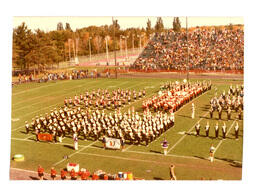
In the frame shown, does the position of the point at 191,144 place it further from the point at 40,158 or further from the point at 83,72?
the point at 83,72

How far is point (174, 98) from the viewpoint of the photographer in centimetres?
2944

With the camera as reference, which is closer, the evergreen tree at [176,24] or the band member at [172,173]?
the band member at [172,173]

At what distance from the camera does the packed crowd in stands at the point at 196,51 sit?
43.4m

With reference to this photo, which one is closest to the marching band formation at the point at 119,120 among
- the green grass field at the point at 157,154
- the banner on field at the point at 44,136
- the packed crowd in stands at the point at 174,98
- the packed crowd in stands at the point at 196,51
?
the packed crowd in stands at the point at 174,98

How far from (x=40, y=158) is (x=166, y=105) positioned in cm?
1046

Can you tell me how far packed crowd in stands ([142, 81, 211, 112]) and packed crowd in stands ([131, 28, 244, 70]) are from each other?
9.07 m

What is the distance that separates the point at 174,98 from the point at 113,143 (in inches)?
354

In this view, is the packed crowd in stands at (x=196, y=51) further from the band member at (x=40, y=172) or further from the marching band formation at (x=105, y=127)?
the band member at (x=40, y=172)

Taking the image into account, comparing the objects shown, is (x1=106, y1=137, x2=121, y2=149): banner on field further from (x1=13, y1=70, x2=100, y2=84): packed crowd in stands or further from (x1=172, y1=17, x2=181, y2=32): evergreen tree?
(x1=172, y1=17, x2=181, y2=32): evergreen tree

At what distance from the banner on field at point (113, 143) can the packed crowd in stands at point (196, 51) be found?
73.9ft

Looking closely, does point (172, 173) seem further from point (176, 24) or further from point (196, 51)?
point (196, 51)

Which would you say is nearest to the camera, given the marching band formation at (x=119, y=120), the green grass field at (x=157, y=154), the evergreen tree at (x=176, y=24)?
the green grass field at (x=157, y=154)

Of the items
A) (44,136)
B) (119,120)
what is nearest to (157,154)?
(119,120)

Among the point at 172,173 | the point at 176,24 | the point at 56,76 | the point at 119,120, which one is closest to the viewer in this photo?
the point at 172,173
